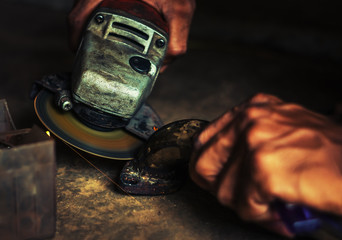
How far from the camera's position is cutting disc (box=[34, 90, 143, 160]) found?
4.96 feet

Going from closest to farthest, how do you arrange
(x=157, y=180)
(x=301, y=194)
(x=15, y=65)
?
(x=301, y=194), (x=157, y=180), (x=15, y=65)

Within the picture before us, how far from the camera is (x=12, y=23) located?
3.35 metres

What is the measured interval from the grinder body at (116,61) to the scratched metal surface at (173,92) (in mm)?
300

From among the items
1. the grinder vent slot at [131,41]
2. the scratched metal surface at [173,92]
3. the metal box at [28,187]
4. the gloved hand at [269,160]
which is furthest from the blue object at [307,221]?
the grinder vent slot at [131,41]

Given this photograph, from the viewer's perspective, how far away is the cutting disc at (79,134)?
1511 mm

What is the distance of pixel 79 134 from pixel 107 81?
0.87 ft

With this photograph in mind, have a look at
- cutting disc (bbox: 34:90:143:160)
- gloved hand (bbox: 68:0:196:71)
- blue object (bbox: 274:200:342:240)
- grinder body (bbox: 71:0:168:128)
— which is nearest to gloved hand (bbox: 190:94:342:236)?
blue object (bbox: 274:200:342:240)

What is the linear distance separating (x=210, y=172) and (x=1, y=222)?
0.60 meters

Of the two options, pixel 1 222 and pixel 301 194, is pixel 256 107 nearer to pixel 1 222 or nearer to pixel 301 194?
pixel 301 194

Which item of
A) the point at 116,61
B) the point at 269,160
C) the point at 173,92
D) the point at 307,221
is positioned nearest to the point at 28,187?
the point at 116,61

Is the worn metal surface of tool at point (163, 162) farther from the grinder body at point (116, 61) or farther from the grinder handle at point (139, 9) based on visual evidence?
the grinder handle at point (139, 9)

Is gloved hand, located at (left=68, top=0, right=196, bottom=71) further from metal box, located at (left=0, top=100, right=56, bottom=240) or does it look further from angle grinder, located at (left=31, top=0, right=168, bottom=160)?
metal box, located at (left=0, top=100, right=56, bottom=240)

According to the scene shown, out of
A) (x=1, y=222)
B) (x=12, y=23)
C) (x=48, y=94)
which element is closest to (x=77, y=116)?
(x=48, y=94)

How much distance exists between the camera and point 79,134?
5.08 ft
